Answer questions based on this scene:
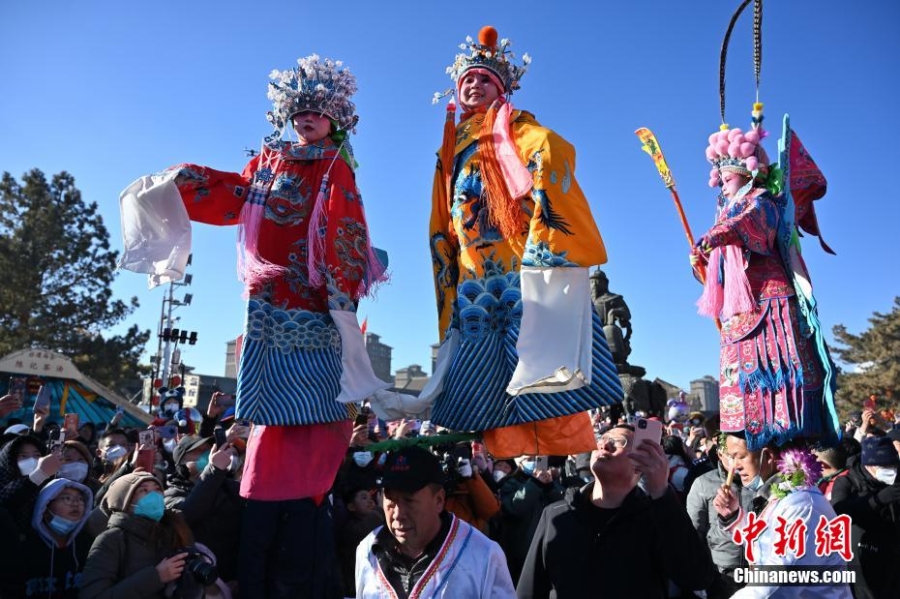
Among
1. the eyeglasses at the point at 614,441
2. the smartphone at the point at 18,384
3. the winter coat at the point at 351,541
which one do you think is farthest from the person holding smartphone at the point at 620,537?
the smartphone at the point at 18,384

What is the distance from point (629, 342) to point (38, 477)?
1044 centimetres

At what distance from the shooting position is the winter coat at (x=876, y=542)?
4312mm

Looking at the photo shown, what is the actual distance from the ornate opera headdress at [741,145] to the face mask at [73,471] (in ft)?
17.1

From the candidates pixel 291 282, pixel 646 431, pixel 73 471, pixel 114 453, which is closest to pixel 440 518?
pixel 646 431

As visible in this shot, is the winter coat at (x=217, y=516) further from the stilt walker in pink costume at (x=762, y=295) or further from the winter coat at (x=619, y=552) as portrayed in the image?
the stilt walker in pink costume at (x=762, y=295)

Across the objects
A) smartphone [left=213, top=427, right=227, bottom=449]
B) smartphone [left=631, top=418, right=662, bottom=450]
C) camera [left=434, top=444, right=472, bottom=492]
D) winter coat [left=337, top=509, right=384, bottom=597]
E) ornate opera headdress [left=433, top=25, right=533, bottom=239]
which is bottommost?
winter coat [left=337, top=509, right=384, bottom=597]

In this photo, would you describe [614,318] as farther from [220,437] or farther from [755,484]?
[220,437]

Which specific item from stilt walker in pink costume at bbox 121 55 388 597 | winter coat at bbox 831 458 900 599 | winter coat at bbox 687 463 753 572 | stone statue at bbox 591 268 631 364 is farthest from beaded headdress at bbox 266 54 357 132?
stone statue at bbox 591 268 631 364

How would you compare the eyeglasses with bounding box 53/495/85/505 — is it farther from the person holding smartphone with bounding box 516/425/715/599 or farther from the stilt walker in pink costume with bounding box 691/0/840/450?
the stilt walker in pink costume with bounding box 691/0/840/450

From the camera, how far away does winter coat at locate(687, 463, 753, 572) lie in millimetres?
4234

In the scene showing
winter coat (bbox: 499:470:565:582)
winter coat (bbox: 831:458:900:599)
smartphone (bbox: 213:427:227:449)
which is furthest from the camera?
winter coat (bbox: 499:470:565:582)

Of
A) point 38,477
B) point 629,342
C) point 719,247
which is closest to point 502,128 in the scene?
point 719,247

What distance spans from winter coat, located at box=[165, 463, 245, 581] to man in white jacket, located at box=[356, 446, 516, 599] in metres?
2.02

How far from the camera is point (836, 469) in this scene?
5.11 metres
